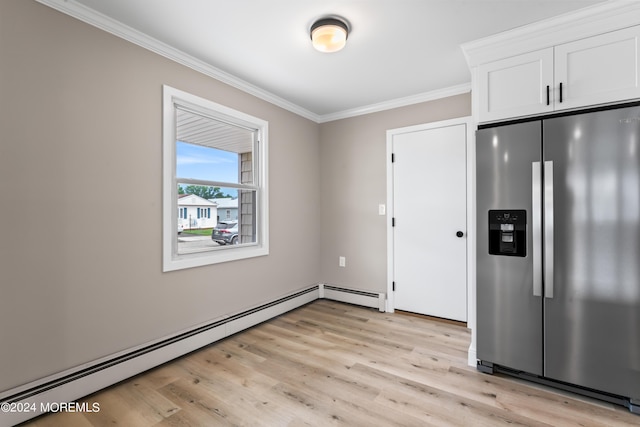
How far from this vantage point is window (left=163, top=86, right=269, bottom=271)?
247cm

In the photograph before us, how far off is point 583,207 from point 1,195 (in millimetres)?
3491

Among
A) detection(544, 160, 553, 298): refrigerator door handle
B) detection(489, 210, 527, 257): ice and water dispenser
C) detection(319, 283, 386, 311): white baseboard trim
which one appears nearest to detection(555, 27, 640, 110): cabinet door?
detection(544, 160, 553, 298): refrigerator door handle

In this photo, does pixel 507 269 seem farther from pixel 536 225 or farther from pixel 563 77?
pixel 563 77

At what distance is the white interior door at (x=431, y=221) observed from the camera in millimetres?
3156

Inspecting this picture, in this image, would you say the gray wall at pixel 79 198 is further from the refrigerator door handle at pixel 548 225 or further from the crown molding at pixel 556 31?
the refrigerator door handle at pixel 548 225

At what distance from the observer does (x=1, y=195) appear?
1651 mm

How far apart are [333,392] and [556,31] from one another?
2919 millimetres

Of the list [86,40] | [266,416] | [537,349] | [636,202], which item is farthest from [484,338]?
[86,40]

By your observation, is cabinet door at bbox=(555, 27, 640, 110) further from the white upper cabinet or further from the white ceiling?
the white ceiling

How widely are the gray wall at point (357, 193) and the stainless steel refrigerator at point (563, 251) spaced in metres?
1.46

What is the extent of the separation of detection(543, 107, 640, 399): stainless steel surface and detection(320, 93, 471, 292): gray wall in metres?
1.61

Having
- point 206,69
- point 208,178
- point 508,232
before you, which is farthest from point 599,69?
point 208,178

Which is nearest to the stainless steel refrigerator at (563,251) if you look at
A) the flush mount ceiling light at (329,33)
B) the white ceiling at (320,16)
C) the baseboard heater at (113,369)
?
the white ceiling at (320,16)

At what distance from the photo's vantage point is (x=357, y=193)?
3869mm
